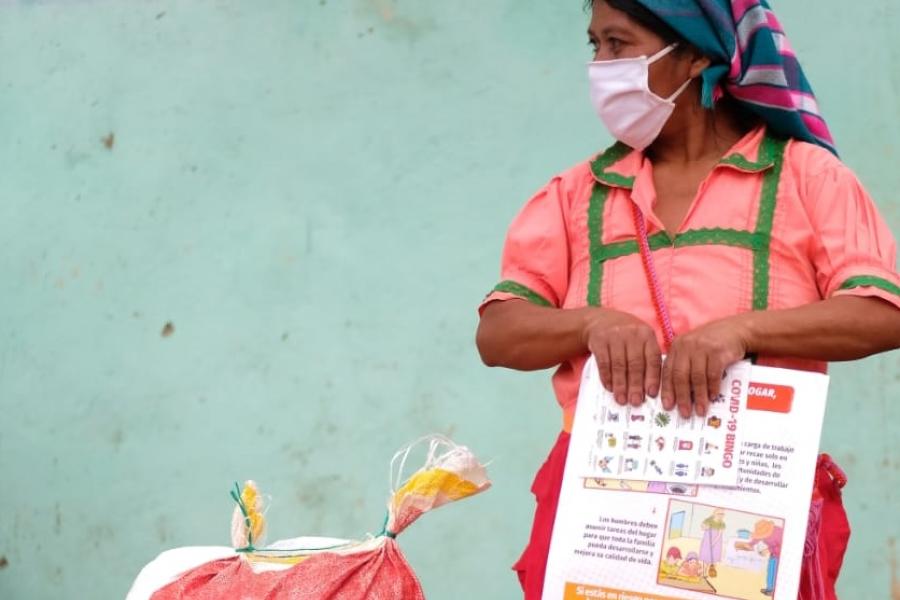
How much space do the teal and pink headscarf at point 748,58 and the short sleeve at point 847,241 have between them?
122 millimetres

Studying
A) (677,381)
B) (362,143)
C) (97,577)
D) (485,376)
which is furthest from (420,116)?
(677,381)

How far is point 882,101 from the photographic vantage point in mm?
3641

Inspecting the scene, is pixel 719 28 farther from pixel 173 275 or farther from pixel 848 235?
pixel 173 275

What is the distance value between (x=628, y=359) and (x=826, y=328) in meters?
0.27

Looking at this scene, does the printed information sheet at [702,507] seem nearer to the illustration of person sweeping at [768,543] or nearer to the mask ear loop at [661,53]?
the illustration of person sweeping at [768,543]

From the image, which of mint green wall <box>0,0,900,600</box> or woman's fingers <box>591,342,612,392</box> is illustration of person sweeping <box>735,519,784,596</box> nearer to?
woman's fingers <box>591,342,612,392</box>

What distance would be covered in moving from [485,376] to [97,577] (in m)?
1.18

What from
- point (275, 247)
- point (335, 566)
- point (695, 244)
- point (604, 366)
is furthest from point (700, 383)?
point (275, 247)

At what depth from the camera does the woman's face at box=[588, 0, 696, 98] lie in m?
2.25

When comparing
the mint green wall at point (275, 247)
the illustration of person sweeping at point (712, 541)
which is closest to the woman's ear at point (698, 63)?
the illustration of person sweeping at point (712, 541)

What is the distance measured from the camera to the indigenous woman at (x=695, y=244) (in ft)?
6.77

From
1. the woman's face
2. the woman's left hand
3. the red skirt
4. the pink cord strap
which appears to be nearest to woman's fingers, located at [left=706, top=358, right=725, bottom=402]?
the woman's left hand

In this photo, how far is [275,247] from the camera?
3.97 m

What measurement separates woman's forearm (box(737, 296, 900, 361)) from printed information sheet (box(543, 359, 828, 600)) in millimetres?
64
